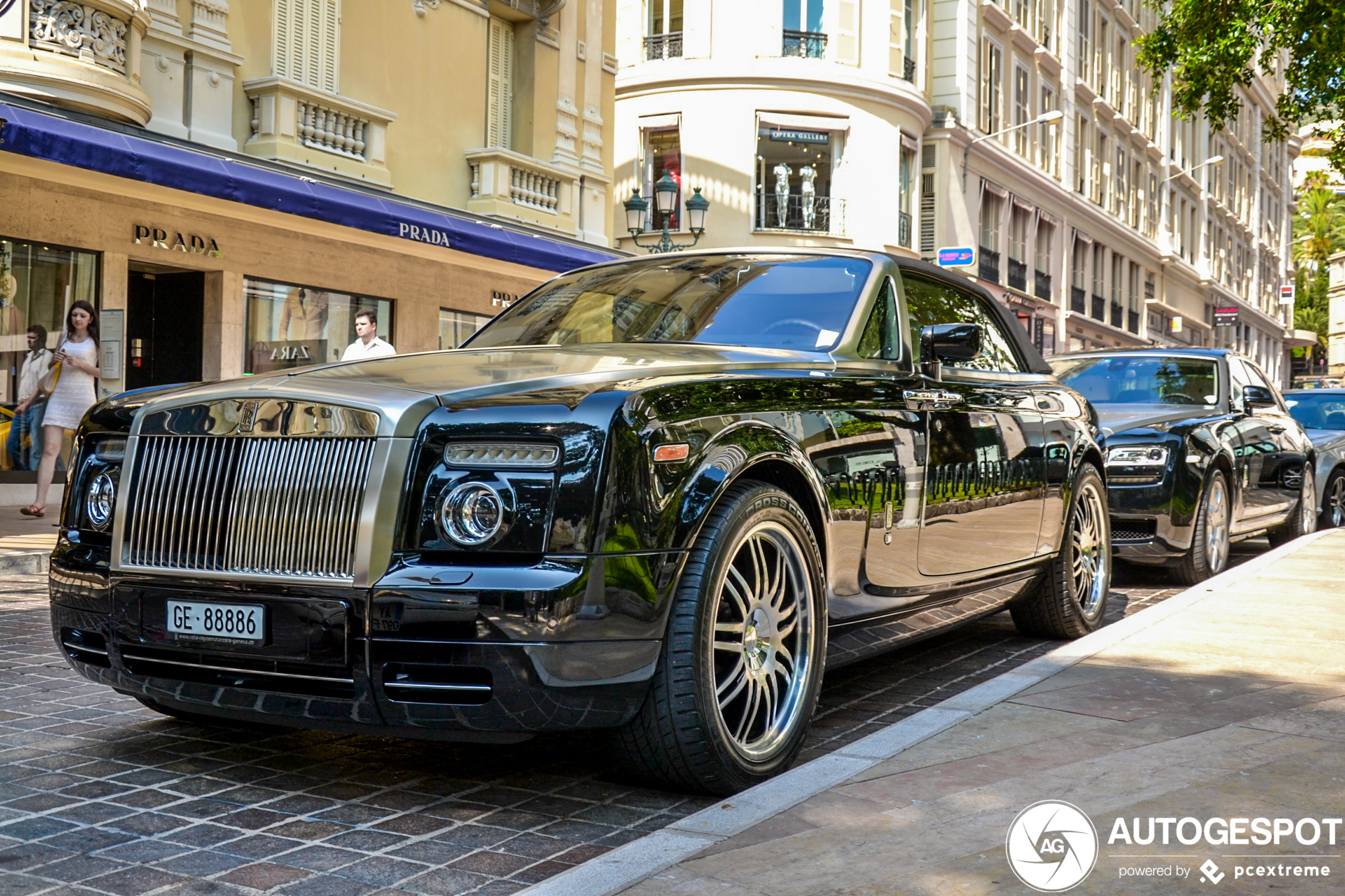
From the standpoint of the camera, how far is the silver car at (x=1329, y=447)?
13516 millimetres

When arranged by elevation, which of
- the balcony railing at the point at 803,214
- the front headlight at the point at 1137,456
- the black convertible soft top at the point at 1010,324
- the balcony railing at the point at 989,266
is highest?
the balcony railing at the point at 803,214

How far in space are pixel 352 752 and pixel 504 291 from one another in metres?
15.4

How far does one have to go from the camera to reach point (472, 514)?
3256mm

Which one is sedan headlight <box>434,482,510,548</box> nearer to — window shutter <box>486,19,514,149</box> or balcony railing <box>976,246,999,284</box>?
window shutter <box>486,19,514,149</box>

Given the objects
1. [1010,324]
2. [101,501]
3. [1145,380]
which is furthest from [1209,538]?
[101,501]

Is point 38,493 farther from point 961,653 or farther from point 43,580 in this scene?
point 961,653

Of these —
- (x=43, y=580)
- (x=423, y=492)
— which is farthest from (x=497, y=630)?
(x=43, y=580)

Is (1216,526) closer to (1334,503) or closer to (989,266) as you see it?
(1334,503)

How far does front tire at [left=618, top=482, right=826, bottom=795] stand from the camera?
345 centimetres

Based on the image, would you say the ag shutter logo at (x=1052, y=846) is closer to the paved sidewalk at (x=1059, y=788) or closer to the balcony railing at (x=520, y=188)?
the paved sidewalk at (x=1059, y=788)

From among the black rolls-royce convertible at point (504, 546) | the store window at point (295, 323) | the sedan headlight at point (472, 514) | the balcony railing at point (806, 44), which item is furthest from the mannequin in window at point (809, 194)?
the sedan headlight at point (472, 514)

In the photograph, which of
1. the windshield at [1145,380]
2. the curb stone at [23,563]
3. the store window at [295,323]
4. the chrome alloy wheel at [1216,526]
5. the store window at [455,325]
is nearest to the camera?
the curb stone at [23,563]

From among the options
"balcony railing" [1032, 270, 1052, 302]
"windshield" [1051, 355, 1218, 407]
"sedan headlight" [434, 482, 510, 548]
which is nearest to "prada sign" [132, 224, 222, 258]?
"windshield" [1051, 355, 1218, 407]

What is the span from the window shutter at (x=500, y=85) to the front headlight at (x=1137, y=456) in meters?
11.8
